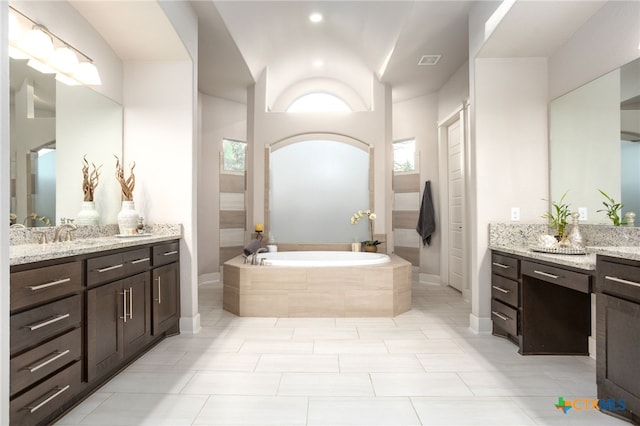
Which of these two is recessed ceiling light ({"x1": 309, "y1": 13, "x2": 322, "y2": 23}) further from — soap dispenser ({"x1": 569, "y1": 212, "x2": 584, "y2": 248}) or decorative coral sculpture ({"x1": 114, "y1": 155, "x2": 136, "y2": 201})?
soap dispenser ({"x1": 569, "y1": 212, "x2": 584, "y2": 248})

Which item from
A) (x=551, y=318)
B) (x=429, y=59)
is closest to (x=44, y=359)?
(x=551, y=318)

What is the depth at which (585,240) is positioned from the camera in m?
2.76

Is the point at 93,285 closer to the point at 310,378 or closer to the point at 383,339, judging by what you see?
the point at 310,378

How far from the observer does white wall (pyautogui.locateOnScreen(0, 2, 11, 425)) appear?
1.33 meters

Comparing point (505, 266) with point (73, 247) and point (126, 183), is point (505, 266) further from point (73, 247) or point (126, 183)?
point (126, 183)

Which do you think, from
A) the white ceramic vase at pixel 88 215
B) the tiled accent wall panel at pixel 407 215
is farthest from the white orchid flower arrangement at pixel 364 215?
the white ceramic vase at pixel 88 215

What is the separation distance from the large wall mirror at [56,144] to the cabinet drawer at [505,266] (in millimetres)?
3121

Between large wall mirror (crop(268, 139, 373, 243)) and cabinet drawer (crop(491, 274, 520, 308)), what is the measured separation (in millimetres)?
2004

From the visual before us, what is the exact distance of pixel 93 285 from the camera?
2014 millimetres

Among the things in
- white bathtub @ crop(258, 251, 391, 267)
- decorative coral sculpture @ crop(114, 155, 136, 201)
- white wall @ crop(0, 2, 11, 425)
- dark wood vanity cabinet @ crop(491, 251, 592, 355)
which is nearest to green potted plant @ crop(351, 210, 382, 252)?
white bathtub @ crop(258, 251, 391, 267)

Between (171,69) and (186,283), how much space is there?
182 cm

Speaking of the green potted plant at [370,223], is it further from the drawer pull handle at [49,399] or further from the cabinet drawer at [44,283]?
the drawer pull handle at [49,399]

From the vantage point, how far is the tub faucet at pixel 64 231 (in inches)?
93.9

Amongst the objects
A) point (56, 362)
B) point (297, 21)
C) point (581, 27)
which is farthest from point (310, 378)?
point (297, 21)
